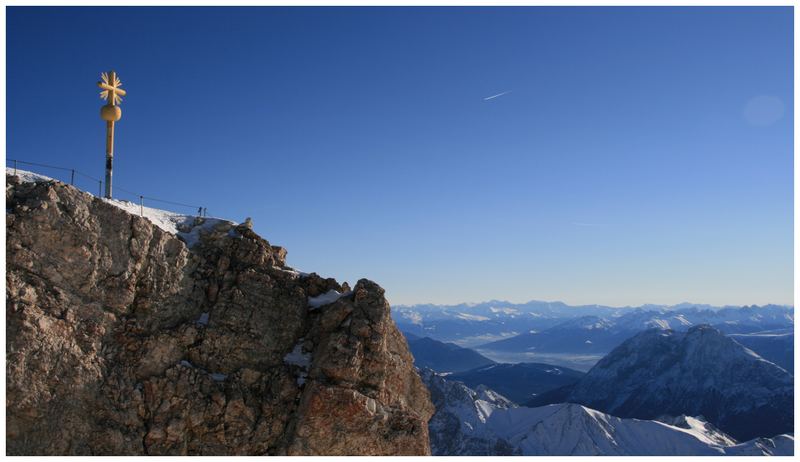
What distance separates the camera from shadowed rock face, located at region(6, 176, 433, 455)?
87.1 ft

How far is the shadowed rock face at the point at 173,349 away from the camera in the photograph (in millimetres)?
26547

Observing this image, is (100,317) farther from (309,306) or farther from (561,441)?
(561,441)

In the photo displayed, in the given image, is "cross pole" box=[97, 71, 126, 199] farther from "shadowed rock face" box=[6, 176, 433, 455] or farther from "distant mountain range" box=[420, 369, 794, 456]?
"distant mountain range" box=[420, 369, 794, 456]

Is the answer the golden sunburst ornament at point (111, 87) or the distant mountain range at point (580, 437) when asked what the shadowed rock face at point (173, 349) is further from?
the distant mountain range at point (580, 437)

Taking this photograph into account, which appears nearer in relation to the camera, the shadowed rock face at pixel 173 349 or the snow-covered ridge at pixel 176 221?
the shadowed rock face at pixel 173 349

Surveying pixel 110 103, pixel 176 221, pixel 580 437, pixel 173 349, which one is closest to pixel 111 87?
pixel 110 103

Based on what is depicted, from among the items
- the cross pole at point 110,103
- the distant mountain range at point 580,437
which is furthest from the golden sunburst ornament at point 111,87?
the distant mountain range at point 580,437

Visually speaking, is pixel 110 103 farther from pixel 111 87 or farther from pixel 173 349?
pixel 173 349

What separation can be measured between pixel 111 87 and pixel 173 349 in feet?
53.4

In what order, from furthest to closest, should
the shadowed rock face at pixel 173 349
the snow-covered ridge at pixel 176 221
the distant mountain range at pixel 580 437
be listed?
the distant mountain range at pixel 580 437 → the snow-covered ridge at pixel 176 221 → the shadowed rock face at pixel 173 349

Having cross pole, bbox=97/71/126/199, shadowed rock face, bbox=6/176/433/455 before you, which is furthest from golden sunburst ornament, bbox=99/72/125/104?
shadowed rock face, bbox=6/176/433/455

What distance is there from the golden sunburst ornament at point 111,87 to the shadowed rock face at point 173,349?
8.37 meters

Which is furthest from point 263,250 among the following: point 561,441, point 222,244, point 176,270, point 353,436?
point 561,441

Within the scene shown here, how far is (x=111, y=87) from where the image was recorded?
34.8 metres
